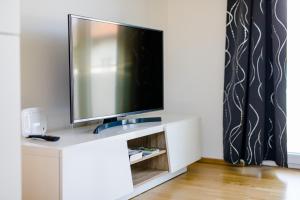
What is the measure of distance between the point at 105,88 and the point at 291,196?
1.60 metres

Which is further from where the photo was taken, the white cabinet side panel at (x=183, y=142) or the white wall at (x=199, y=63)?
the white wall at (x=199, y=63)

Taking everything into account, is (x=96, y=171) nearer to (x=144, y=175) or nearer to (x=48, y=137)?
(x=48, y=137)

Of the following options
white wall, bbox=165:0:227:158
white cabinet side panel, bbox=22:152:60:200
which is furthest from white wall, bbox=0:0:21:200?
white wall, bbox=165:0:227:158

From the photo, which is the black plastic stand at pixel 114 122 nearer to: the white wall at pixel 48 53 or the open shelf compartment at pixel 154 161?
the open shelf compartment at pixel 154 161

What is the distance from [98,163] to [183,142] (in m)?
1.20

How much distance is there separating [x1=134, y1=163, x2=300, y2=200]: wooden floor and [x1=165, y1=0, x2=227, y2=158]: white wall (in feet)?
1.46

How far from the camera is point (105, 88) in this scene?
9.17 feet

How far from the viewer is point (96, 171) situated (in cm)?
233

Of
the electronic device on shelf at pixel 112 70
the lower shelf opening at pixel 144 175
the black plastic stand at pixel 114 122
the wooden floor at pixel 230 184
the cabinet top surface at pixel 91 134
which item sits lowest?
the wooden floor at pixel 230 184

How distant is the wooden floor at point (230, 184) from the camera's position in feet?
9.53

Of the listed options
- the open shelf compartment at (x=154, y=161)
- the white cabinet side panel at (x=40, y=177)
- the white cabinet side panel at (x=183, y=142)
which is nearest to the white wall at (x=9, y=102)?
the white cabinet side panel at (x=40, y=177)

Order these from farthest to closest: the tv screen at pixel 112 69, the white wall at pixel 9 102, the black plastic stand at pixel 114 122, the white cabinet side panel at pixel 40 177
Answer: the black plastic stand at pixel 114 122
the tv screen at pixel 112 69
the white cabinet side panel at pixel 40 177
the white wall at pixel 9 102

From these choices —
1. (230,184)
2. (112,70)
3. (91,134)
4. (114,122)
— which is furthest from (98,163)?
(230,184)

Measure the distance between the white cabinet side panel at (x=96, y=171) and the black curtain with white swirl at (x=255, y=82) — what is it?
150 centimetres
